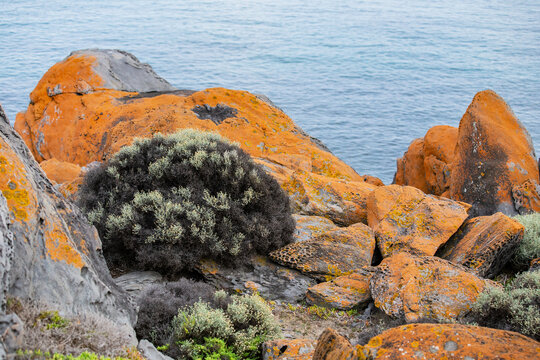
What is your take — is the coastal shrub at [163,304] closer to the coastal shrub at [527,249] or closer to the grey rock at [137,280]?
the grey rock at [137,280]

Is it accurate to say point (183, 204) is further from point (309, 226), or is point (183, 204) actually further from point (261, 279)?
point (309, 226)

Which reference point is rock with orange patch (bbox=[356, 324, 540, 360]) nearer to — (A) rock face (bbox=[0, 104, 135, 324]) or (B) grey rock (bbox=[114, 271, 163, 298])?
(A) rock face (bbox=[0, 104, 135, 324])

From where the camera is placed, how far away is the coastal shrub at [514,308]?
5994 millimetres

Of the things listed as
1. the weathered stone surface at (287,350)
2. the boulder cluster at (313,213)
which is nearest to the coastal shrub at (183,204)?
the boulder cluster at (313,213)

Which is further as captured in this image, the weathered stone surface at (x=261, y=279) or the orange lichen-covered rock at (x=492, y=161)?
the orange lichen-covered rock at (x=492, y=161)

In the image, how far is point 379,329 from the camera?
21.3 feet

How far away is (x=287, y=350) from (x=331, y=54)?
115 feet

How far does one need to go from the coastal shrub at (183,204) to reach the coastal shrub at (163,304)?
992 millimetres

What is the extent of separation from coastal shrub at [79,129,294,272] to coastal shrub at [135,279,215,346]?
3.25 ft

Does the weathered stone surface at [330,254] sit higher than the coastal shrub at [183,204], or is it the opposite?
the coastal shrub at [183,204]

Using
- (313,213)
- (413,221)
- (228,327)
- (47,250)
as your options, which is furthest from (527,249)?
(47,250)

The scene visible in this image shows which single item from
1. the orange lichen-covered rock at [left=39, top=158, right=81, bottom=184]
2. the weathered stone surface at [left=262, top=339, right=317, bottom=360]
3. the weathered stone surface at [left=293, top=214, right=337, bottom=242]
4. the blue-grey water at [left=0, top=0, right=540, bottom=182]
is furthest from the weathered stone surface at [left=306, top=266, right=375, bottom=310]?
the blue-grey water at [left=0, top=0, right=540, bottom=182]

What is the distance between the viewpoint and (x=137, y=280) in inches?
315

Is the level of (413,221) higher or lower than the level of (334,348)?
lower
